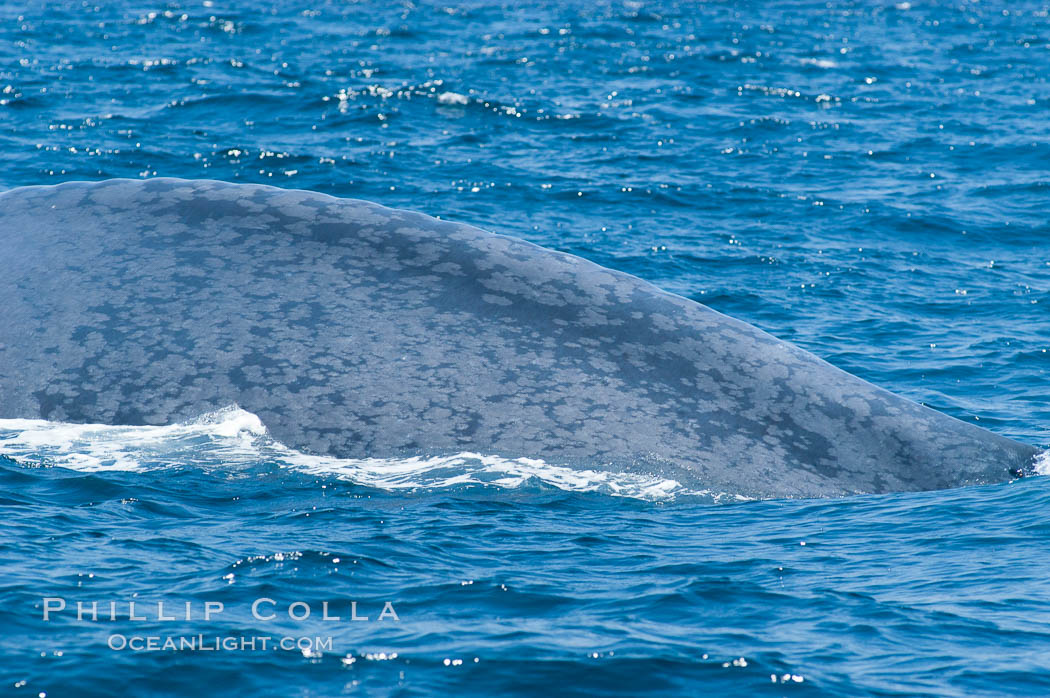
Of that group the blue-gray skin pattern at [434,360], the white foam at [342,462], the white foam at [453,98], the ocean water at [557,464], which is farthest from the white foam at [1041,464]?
the white foam at [453,98]

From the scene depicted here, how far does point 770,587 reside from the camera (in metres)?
8.55

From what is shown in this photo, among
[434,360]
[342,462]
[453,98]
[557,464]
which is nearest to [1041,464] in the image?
[557,464]

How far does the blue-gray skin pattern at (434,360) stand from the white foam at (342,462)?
7 cm

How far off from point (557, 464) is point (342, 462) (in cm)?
137

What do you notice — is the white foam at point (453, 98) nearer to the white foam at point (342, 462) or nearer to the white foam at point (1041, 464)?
the white foam at point (1041, 464)

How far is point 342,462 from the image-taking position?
9.30 metres

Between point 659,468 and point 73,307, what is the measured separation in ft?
13.6

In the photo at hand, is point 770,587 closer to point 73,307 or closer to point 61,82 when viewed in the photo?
point 73,307

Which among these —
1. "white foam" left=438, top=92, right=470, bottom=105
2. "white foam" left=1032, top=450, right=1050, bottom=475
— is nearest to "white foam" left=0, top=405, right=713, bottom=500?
"white foam" left=1032, top=450, right=1050, bottom=475

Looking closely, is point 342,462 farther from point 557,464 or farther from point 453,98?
point 453,98

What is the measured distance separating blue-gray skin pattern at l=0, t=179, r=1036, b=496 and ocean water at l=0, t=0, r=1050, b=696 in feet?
0.73

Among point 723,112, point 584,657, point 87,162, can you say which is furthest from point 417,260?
point 723,112

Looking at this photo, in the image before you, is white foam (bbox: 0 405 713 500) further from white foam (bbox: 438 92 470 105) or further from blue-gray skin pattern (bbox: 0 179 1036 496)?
white foam (bbox: 438 92 470 105)

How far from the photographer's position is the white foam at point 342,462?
928cm
